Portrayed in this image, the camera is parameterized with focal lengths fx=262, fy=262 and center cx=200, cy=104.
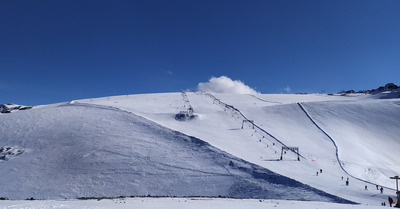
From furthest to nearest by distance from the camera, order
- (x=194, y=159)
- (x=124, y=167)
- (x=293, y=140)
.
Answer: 1. (x=293, y=140)
2. (x=194, y=159)
3. (x=124, y=167)

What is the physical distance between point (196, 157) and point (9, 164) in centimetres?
1772

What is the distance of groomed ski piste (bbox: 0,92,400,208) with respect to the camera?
1902cm

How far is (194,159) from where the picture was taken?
2453cm

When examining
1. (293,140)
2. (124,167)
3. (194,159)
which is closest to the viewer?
(124,167)

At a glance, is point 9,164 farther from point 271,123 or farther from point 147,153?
point 271,123

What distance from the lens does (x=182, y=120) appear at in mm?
36594

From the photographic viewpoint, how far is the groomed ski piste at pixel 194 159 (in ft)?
62.4

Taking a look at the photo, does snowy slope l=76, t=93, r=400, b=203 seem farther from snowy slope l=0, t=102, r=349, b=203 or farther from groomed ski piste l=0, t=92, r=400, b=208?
snowy slope l=0, t=102, r=349, b=203

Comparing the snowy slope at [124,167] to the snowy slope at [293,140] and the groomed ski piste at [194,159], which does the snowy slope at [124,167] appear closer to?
the groomed ski piste at [194,159]

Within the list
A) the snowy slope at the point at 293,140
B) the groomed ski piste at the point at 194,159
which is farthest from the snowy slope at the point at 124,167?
the snowy slope at the point at 293,140

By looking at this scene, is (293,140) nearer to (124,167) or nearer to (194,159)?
(194,159)

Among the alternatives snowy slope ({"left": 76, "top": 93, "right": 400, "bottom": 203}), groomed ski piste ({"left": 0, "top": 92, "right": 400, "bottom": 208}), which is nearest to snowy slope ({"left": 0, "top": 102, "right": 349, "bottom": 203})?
groomed ski piste ({"left": 0, "top": 92, "right": 400, "bottom": 208})

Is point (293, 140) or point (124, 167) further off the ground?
point (293, 140)

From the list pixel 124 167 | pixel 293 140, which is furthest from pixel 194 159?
pixel 293 140
